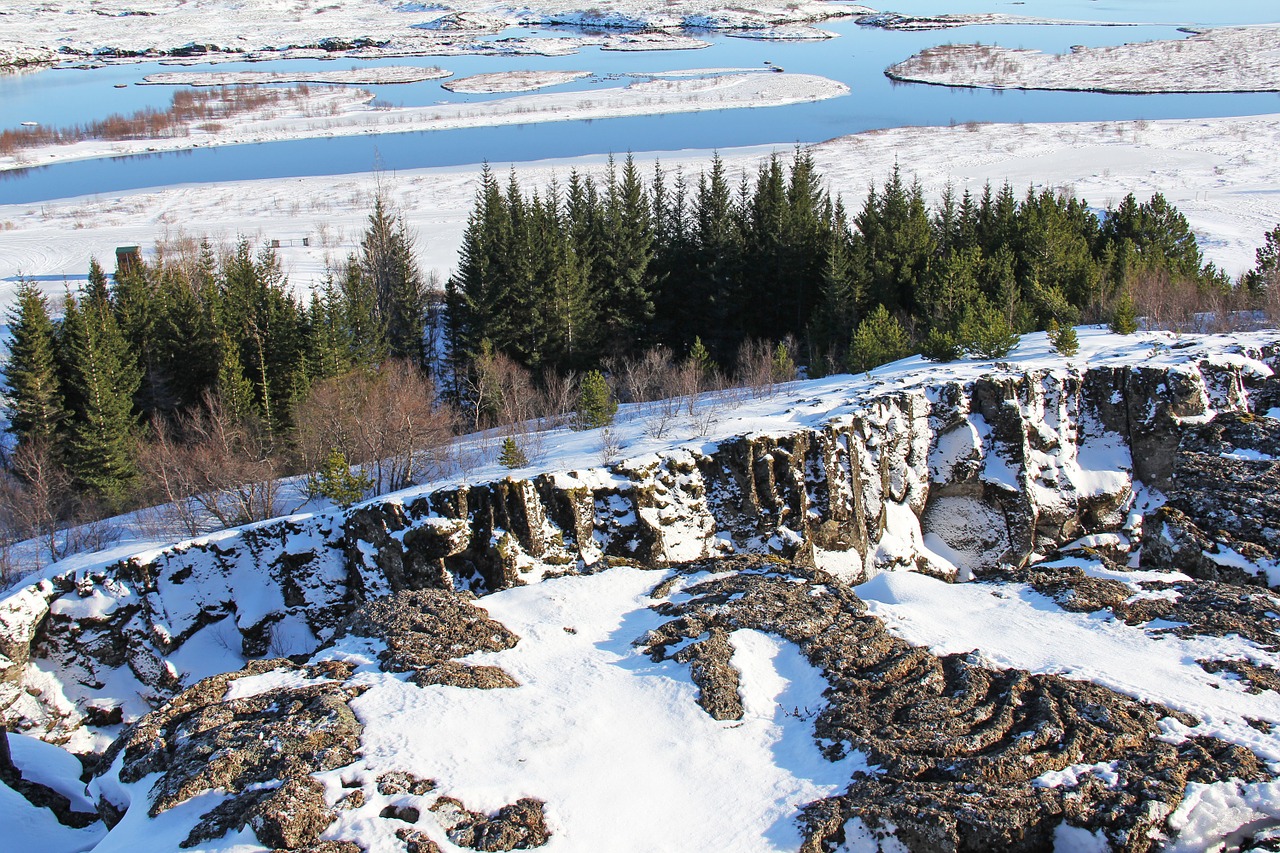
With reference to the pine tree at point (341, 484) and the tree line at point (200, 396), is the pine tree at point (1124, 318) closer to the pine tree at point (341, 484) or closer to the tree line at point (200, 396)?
the tree line at point (200, 396)

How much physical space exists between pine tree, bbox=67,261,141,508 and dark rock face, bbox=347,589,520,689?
18456mm

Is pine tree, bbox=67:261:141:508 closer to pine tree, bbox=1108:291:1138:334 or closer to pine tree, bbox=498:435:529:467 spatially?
pine tree, bbox=498:435:529:467

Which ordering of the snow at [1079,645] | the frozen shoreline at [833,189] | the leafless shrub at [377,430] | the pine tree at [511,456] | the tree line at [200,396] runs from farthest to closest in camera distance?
the frozen shoreline at [833,189] → the tree line at [200,396] → the leafless shrub at [377,430] → the pine tree at [511,456] → the snow at [1079,645]

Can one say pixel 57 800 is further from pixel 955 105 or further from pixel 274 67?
pixel 274 67

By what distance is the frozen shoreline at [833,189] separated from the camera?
53.8 metres

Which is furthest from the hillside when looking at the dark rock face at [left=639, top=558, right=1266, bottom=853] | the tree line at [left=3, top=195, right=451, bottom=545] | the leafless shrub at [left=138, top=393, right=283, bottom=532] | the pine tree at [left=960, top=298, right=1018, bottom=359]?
the tree line at [left=3, top=195, right=451, bottom=545]

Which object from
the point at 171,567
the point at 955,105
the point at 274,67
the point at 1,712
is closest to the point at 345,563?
the point at 171,567

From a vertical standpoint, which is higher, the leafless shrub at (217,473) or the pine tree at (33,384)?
the pine tree at (33,384)

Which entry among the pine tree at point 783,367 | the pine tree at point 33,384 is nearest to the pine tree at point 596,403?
the pine tree at point 783,367

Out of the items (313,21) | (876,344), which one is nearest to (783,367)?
(876,344)

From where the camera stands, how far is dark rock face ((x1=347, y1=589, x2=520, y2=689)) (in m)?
15.8

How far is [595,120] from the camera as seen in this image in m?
89.9

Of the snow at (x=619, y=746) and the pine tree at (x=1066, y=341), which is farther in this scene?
the pine tree at (x=1066, y=341)

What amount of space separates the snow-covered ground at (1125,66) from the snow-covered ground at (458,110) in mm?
15954
